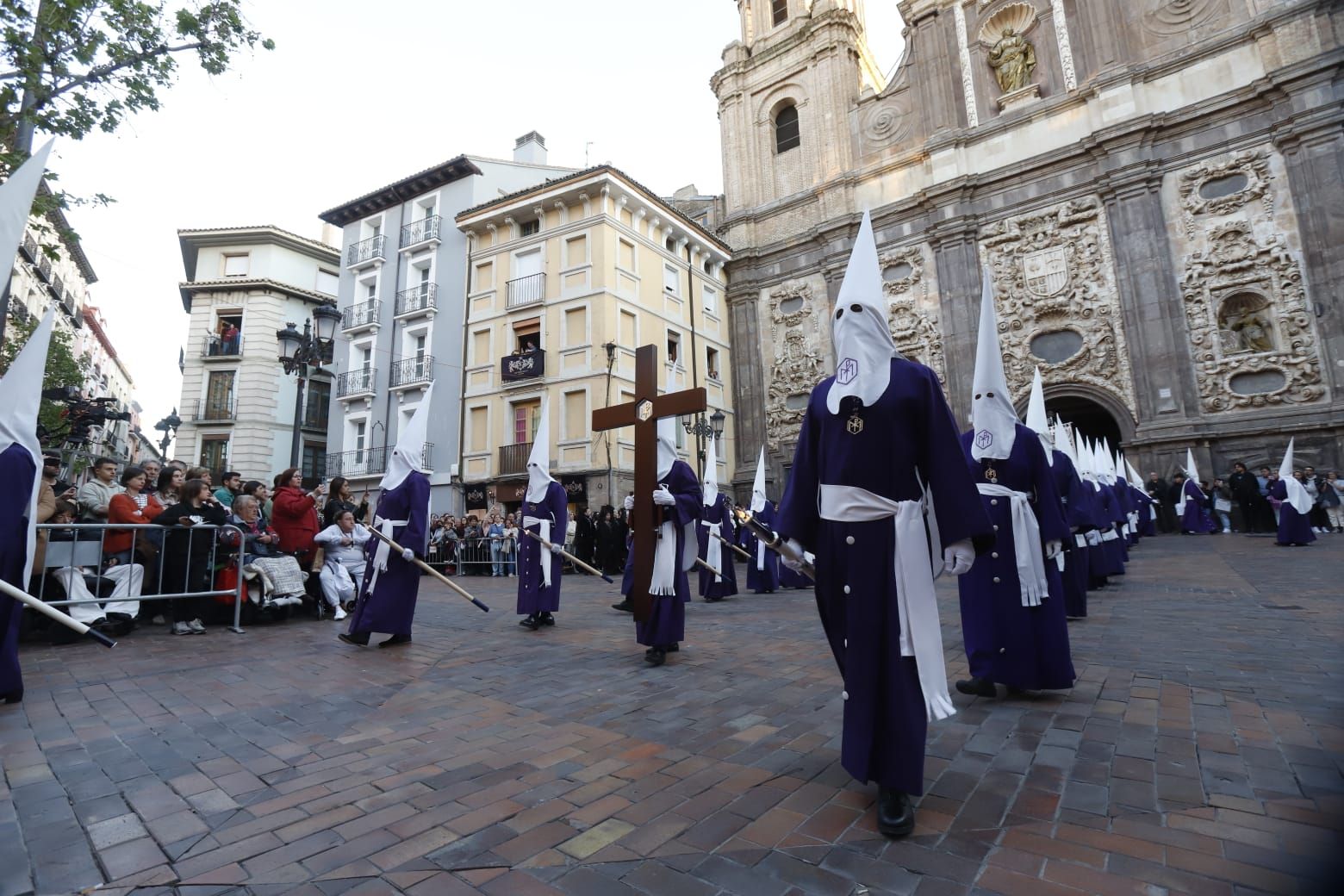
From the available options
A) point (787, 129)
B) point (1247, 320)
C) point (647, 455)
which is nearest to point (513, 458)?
point (647, 455)

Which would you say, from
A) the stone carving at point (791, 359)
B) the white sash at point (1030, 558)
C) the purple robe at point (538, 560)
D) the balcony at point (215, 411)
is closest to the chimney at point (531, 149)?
the stone carving at point (791, 359)

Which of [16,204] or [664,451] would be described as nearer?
[16,204]

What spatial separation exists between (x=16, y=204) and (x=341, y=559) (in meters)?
6.50

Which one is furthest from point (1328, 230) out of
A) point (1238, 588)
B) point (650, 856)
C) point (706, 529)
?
point (650, 856)

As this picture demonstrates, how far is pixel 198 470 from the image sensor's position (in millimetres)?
8484

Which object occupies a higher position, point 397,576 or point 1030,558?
point 1030,558

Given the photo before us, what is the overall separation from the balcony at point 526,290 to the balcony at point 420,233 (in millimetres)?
4568

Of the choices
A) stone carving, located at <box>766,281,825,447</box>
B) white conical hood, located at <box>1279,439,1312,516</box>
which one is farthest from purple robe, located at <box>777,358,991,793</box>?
stone carving, located at <box>766,281,825,447</box>

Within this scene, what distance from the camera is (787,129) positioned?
2830 cm

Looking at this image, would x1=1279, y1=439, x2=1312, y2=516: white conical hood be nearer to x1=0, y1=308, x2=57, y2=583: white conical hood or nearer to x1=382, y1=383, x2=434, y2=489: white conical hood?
x1=382, y1=383, x2=434, y2=489: white conical hood

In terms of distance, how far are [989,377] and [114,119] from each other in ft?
37.2

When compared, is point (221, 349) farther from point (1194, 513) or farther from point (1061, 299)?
point (1194, 513)

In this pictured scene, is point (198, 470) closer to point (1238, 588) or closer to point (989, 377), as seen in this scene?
point (989, 377)

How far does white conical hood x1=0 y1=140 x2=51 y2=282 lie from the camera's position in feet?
9.68
